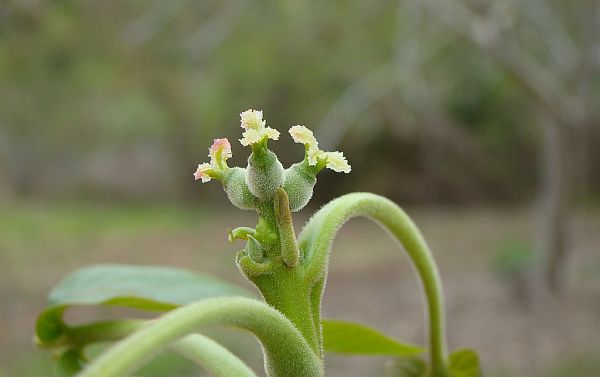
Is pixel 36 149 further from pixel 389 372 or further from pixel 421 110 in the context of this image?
pixel 389 372

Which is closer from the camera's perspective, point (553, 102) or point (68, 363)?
point (68, 363)

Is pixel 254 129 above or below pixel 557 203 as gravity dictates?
below

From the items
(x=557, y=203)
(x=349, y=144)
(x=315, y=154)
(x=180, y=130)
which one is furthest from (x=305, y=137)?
(x=180, y=130)

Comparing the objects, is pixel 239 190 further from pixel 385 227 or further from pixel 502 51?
pixel 502 51

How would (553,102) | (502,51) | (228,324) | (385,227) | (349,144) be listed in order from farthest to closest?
(349,144), (553,102), (502,51), (385,227), (228,324)

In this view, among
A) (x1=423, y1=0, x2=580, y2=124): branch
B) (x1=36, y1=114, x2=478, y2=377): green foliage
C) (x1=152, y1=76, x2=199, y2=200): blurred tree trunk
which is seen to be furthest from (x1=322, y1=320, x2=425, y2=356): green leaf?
(x1=152, y1=76, x2=199, y2=200): blurred tree trunk

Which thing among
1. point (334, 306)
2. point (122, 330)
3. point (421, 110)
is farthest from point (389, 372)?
point (421, 110)
